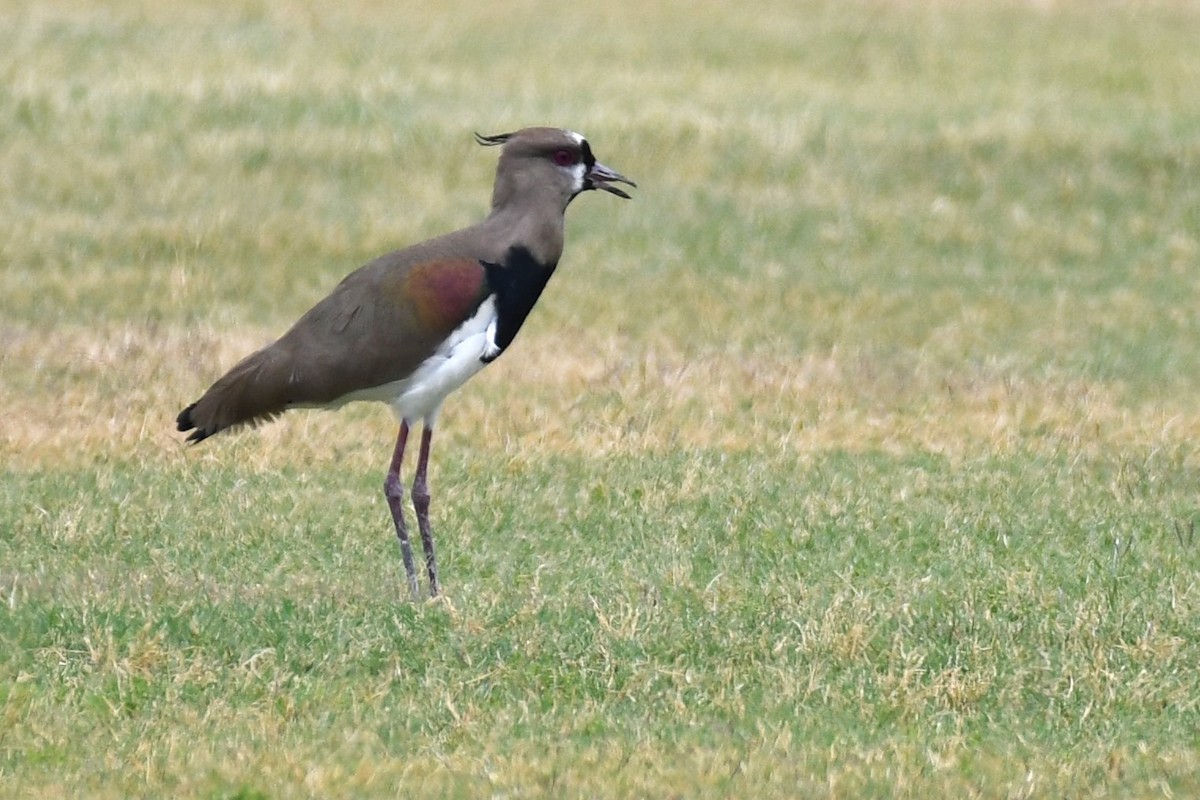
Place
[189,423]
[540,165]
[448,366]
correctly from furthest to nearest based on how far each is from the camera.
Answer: [189,423] → [540,165] → [448,366]

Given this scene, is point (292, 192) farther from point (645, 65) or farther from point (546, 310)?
point (645, 65)

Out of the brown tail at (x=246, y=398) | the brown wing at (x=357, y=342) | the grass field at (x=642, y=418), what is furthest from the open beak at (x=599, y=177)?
the grass field at (x=642, y=418)

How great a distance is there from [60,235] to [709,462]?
6.87 m

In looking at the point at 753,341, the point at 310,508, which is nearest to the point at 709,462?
the point at 310,508

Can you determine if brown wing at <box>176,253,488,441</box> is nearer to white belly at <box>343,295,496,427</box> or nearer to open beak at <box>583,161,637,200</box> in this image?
white belly at <box>343,295,496,427</box>

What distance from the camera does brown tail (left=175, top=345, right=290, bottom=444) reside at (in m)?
9.02

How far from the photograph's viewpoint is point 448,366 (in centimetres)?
884

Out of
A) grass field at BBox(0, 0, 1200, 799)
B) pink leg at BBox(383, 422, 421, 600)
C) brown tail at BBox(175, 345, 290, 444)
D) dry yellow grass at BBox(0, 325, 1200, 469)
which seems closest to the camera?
grass field at BBox(0, 0, 1200, 799)

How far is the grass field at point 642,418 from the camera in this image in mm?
7281

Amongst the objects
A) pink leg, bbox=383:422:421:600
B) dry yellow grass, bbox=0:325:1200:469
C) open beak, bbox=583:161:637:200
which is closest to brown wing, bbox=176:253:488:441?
pink leg, bbox=383:422:421:600

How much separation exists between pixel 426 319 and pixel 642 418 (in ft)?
11.8

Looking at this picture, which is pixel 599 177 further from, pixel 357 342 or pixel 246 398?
pixel 246 398

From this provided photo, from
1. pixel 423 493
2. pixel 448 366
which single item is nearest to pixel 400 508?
pixel 423 493

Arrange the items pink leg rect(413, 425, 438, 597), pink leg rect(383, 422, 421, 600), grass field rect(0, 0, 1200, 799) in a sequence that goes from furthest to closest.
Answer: pink leg rect(413, 425, 438, 597), pink leg rect(383, 422, 421, 600), grass field rect(0, 0, 1200, 799)
